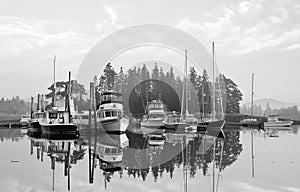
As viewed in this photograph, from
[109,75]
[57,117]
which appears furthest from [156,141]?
[109,75]

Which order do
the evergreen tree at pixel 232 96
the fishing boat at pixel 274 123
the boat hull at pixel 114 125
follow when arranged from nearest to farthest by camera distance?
the boat hull at pixel 114 125
the fishing boat at pixel 274 123
the evergreen tree at pixel 232 96

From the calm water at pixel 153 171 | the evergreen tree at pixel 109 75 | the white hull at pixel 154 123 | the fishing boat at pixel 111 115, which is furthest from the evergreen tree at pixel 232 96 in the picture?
the calm water at pixel 153 171

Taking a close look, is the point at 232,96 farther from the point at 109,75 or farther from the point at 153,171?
the point at 153,171

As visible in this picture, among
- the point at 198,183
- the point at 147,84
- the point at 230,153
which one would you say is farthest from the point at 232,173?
the point at 147,84

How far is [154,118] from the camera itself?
77.6 meters

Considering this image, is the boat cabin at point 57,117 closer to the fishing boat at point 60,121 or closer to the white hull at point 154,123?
the fishing boat at point 60,121

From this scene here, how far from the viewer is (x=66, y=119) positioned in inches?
2363

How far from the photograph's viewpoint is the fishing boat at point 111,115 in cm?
5453

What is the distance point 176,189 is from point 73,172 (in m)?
7.64

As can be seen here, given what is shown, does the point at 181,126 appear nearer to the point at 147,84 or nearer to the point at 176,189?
the point at 147,84

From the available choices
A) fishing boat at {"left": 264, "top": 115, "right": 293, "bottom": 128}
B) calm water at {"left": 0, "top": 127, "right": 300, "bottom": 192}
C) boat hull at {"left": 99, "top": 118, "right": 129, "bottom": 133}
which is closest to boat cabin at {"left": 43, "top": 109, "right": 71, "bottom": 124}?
boat hull at {"left": 99, "top": 118, "right": 129, "bottom": 133}

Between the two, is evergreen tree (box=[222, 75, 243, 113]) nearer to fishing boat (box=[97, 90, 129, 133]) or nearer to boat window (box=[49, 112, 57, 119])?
fishing boat (box=[97, 90, 129, 133])

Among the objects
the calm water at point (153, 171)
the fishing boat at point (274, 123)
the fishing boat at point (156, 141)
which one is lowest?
the calm water at point (153, 171)

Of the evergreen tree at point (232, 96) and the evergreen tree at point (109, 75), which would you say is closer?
the evergreen tree at point (109, 75)
